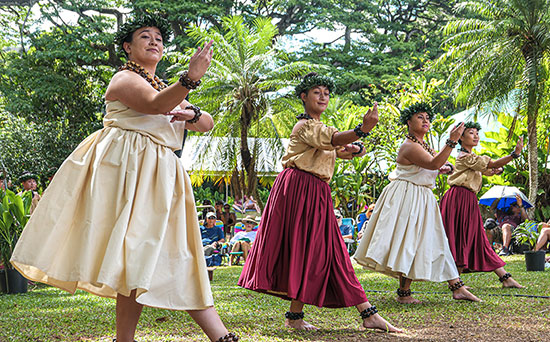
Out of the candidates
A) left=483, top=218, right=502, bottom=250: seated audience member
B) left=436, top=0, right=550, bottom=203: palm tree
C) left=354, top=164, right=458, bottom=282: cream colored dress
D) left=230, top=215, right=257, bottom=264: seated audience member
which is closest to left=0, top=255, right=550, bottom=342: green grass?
left=354, top=164, right=458, bottom=282: cream colored dress

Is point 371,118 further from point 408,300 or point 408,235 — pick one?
point 408,300

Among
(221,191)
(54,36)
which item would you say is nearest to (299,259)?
(54,36)

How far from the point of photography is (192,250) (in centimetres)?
308

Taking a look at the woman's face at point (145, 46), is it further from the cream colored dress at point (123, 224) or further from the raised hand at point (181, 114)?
the raised hand at point (181, 114)

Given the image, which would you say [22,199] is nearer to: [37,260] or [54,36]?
[37,260]

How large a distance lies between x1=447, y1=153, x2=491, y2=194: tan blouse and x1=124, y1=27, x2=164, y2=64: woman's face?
4.73 m

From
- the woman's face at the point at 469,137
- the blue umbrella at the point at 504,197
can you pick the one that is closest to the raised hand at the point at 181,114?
the woman's face at the point at 469,137

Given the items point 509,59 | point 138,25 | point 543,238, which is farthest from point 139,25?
point 509,59

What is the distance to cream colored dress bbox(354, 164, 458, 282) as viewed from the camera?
5559 millimetres

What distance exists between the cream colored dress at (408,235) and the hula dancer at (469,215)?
→ 101cm

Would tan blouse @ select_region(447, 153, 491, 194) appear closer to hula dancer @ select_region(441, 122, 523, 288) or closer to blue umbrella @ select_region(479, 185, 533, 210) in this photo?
hula dancer @ select_region(441, 122, 523, 288)

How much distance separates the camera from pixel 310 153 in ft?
15.0

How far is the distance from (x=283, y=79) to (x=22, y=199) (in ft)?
43.5

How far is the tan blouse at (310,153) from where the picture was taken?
4.46 metres
